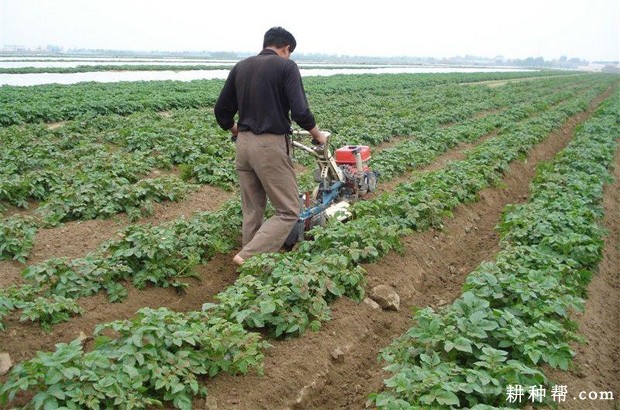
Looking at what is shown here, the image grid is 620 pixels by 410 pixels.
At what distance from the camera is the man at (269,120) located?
16.8ft

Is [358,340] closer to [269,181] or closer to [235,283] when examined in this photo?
[235,283]

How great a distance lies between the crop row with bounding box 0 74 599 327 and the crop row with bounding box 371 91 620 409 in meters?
2.25

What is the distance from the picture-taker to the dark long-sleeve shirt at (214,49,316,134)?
5.11m

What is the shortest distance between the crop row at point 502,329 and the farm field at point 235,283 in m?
0.03

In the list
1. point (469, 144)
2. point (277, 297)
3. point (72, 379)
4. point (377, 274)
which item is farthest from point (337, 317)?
point (469, 144)

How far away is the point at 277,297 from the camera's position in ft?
14.1

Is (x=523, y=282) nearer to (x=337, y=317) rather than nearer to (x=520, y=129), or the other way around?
(x=337, y=317)

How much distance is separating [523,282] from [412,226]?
2289 millimetres

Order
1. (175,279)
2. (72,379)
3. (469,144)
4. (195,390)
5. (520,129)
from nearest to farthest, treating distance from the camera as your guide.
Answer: (72,379) < (195,390) < (175,279) < (469,144) < (520,129)

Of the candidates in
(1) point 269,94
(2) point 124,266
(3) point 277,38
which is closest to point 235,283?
(2) point 124,266

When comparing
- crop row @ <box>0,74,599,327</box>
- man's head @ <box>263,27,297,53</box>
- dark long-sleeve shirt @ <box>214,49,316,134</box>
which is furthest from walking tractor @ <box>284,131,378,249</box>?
man's head @ <box>263,27,297,53</box>

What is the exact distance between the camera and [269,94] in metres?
5.14

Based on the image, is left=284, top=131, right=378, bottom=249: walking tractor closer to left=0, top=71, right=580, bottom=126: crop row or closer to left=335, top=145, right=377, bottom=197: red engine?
left=335, top=145, right=377, bottom=197: red engine

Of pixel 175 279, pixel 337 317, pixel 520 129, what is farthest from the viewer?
pixel 520 129
